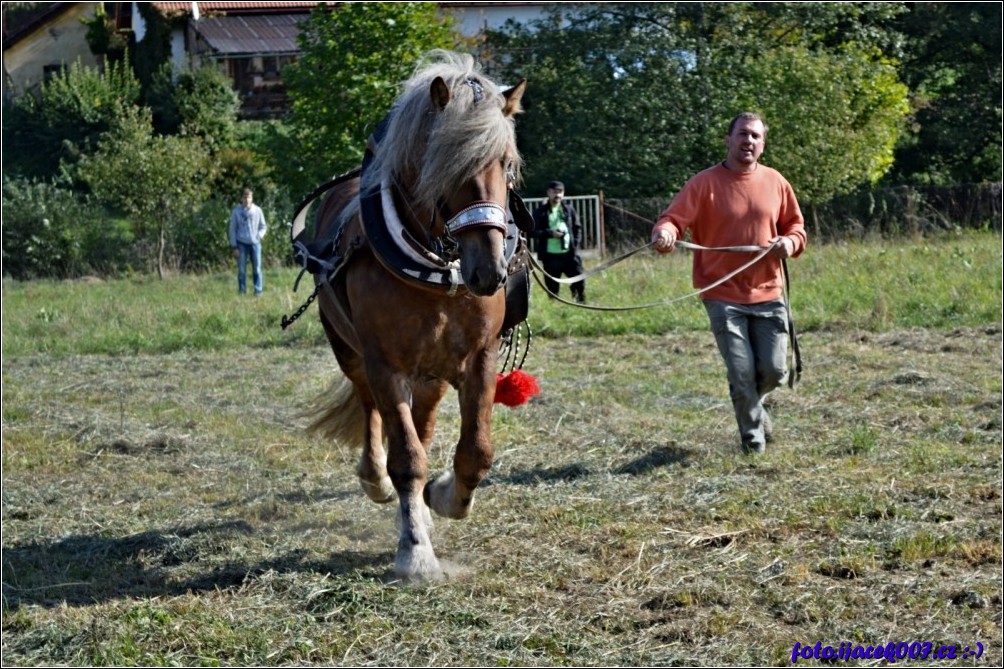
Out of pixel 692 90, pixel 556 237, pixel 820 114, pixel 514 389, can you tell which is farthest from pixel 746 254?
pixel 692 90

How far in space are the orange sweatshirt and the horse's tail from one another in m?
1.77

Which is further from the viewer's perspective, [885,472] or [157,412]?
[157,412]

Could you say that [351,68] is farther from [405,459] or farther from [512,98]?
[405,459]

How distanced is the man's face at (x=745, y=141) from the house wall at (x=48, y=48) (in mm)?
38387

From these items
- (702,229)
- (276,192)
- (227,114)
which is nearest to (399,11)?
(276,192)

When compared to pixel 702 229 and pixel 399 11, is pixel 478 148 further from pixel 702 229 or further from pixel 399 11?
pixel 399 11

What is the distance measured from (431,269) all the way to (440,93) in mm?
632

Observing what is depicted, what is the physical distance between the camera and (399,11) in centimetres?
2348

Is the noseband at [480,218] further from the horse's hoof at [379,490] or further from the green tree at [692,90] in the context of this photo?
the green tree at [692,90]

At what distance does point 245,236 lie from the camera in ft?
58.0

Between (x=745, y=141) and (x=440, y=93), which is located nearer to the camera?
(x=440, y=93)

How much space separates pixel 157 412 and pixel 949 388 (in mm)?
5133

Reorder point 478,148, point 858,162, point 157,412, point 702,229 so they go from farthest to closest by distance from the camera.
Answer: point 858,162 → point 157,412 → point 702,229 → point 478,148

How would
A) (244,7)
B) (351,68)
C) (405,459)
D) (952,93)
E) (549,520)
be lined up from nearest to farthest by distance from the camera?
(405,459)
(549,520)
(351,68)
(952,93)
(244,7)
